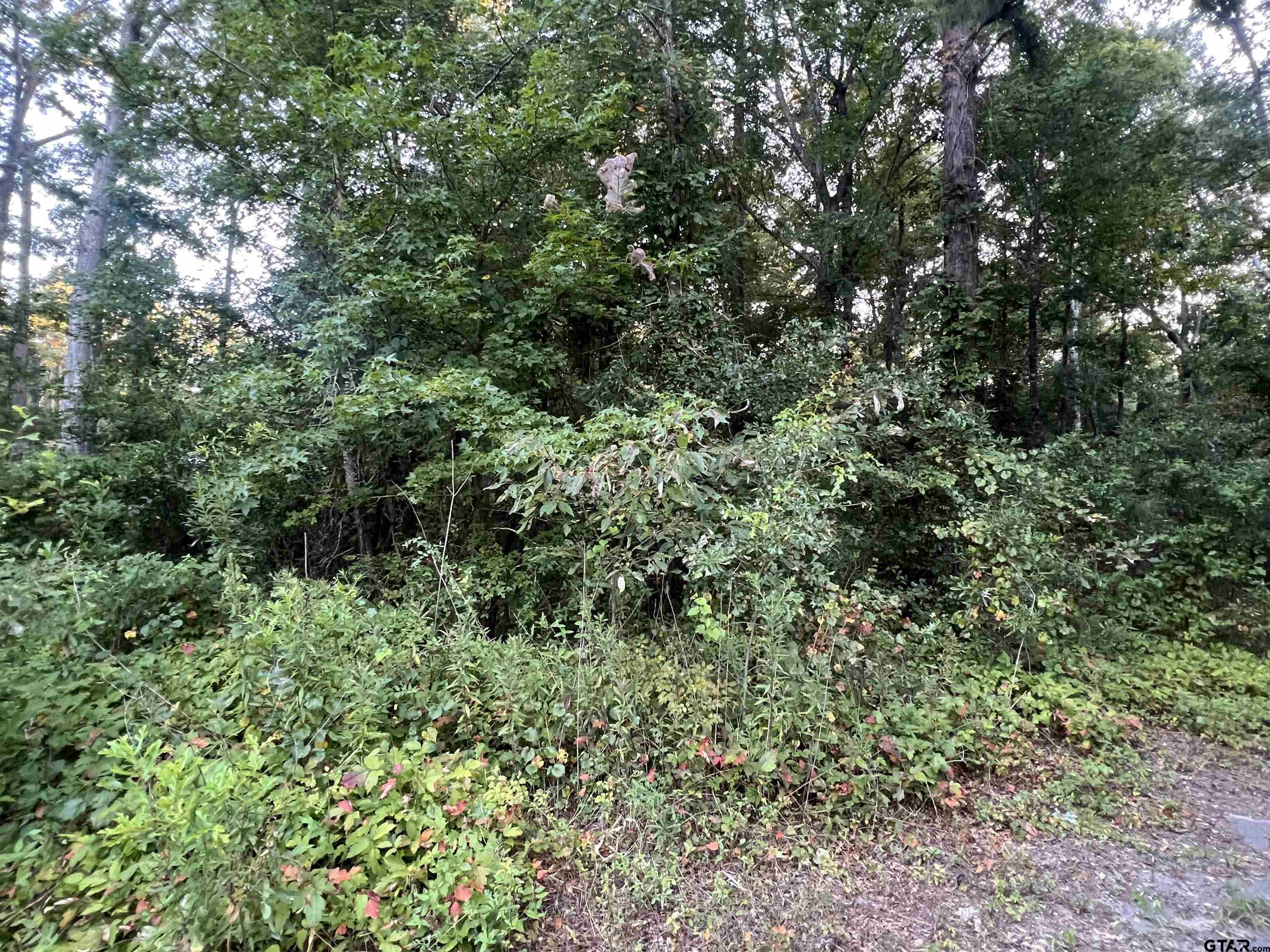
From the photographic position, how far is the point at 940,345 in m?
5.50

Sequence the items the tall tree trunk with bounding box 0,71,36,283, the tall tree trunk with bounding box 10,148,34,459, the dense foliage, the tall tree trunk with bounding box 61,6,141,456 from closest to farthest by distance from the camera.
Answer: the dense foliage → the tall tree trunk with bounding box 10,148,34,459 → the tall tree trunk with bounding box 61,6,141,456 → the tall tree trunk with bounding box 0,71,36,283

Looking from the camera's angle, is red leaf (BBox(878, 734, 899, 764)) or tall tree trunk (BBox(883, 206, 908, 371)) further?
tall tree trunk (BBox(883, 206, 908, 371))

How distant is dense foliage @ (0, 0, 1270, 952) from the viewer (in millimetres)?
2547

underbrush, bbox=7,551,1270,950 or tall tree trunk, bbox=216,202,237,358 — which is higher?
tall tree trunk, bbox=216,202,237,358

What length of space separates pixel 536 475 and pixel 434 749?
1.68 meters

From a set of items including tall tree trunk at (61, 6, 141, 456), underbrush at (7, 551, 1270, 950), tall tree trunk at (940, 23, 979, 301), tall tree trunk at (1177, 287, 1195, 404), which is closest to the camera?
underbrush at (7, 551, 1270, 950)

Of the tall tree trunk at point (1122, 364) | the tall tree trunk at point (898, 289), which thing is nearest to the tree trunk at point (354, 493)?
the tall tree trunk at point (898, 289)

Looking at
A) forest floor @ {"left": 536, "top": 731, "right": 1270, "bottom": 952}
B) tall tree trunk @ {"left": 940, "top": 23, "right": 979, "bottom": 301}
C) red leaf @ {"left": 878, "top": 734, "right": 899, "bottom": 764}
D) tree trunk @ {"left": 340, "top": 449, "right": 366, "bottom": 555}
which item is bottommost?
forest floor @ {"left": 536, "top": 731, "right": 1270, "bottom": 952}

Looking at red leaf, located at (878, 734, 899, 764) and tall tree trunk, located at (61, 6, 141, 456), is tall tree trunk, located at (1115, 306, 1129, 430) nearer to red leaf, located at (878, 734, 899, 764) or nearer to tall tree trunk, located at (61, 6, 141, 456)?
red leaf, located at (878, 734, 899, 764)

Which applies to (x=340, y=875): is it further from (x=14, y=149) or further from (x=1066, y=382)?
(x=1066, y=382)

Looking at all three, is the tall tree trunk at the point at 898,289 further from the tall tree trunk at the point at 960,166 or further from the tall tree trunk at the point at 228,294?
the tall tree trunk at the point at 228,294

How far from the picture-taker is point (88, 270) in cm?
652

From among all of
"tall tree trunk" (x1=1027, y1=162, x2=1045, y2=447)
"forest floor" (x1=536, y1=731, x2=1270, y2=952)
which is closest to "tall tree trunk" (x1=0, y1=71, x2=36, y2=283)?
"forest floor" (x1=536, y1=731, x2=1270, y2=952)

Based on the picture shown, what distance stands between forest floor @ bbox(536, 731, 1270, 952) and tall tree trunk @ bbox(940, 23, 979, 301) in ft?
15.6
